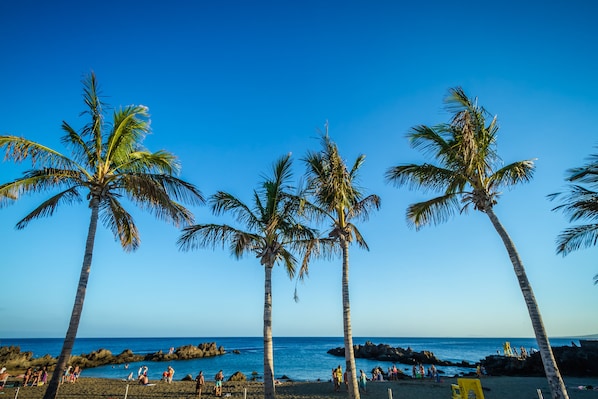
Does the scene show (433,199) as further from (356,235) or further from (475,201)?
(356,235)

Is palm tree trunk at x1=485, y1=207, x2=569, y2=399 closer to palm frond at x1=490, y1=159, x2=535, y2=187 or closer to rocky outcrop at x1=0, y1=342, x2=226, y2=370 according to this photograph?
palm frond at x1=490, y1=159, x2=535, y2=187

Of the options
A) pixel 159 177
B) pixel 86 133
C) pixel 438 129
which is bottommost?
pixel 159 177

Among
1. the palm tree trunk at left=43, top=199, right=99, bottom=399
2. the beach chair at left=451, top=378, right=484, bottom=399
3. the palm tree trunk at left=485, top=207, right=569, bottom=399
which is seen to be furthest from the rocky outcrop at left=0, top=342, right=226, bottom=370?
the palm tree trunk at left=485, top=207, right=569, bottom=399

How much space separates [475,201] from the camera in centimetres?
1148

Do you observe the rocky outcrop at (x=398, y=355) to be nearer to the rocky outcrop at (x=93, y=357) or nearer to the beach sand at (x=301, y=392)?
the beach sand at (x=301, y=392)

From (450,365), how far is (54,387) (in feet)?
182

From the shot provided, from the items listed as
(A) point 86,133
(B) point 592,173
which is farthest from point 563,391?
Answer: (A) point 86,133

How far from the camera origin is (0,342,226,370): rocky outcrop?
43.0 m

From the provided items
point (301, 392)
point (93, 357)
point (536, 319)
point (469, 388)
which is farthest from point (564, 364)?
point (93, 357)

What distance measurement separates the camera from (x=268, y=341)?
11820 mm

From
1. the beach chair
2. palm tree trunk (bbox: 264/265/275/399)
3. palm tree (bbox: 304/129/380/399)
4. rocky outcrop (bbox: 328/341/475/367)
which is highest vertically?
palm tree (bbox: 304/129/380/399)

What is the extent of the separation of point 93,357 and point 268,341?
181 ft

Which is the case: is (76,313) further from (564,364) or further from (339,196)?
(564,364)

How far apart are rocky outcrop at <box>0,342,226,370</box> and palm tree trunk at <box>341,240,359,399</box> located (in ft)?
160
